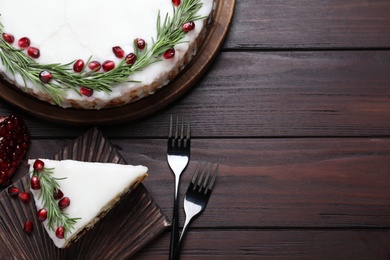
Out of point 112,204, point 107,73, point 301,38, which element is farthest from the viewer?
point 301,38

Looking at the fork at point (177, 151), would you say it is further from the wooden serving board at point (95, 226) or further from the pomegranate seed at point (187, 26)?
the pomegranate seed at point (187, 26)

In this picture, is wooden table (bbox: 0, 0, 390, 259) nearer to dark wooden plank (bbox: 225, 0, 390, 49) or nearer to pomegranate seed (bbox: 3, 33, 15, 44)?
dark wooden plank (bbox: 225, 0, 390, 49)

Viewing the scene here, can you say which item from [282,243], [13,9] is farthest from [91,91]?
[282,243]

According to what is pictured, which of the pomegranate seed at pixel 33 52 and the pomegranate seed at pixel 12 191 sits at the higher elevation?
the pomegranate seed at pixel 33 52

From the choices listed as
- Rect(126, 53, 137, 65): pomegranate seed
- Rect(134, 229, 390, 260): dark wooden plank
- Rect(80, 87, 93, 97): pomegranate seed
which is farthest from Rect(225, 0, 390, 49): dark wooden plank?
Rect(134, 229, 390, 260): dark wooden plank

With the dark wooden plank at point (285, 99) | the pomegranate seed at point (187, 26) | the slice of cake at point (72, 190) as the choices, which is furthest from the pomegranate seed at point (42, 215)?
the pomegranate seed at point (187, 26)

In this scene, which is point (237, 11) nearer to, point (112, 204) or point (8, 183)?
point (112, 204)

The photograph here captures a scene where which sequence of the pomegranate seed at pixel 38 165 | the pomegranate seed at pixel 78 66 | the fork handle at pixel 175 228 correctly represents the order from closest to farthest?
the pomegranate seed at pixel 78 66
the pomegranate seed at pixel 38 165
the fork handle at pixel 175 228
